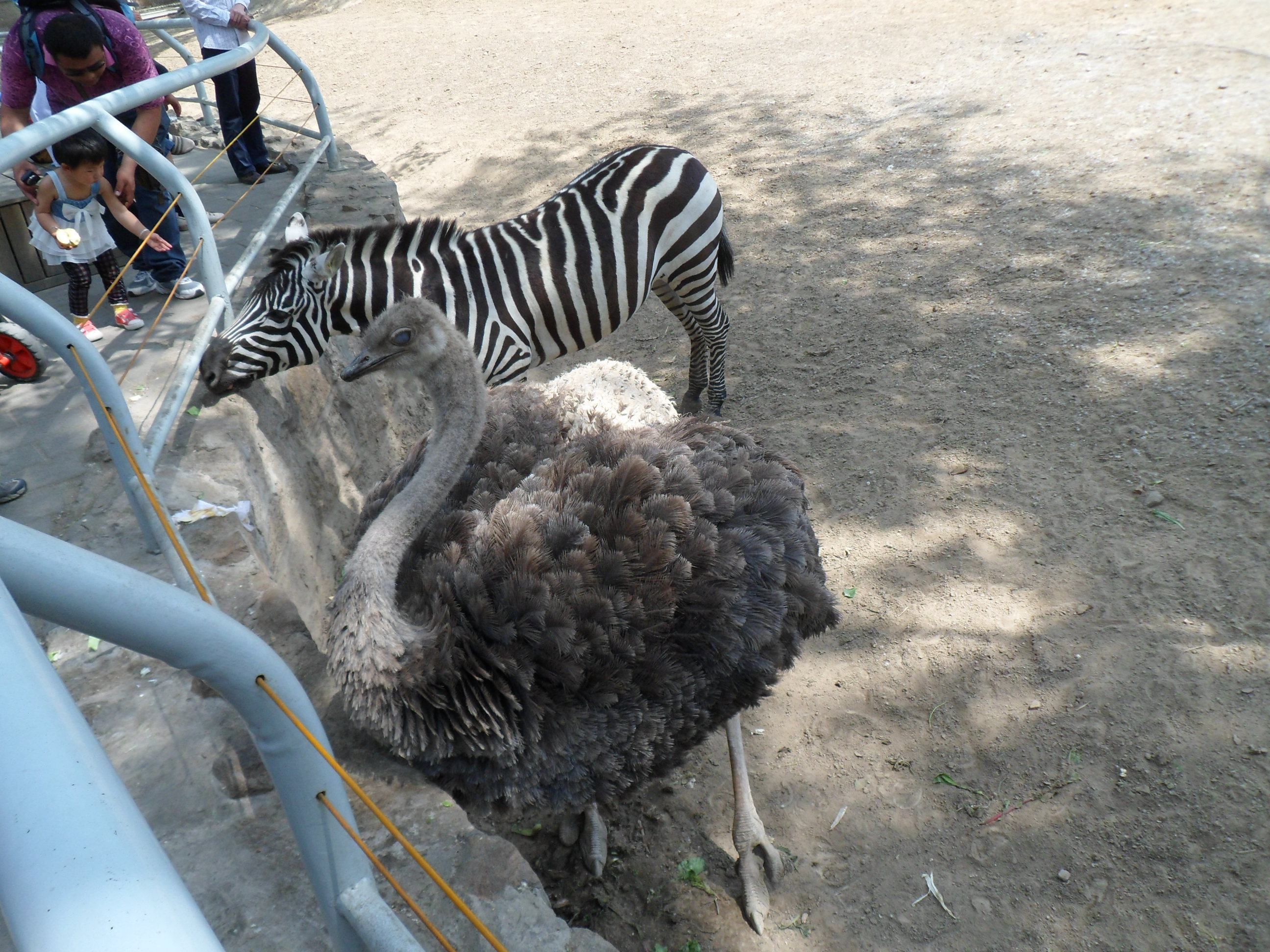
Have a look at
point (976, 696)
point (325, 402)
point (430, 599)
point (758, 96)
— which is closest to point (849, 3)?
point (758, 96)

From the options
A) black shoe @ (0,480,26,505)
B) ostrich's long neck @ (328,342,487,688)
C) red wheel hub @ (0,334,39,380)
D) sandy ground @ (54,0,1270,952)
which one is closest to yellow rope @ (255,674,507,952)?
ostrich's long neck @ (328,342,487,688)

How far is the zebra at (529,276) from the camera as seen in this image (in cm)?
388

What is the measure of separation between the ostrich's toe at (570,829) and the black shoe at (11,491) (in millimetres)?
2325

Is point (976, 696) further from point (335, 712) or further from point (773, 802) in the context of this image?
point (335, 712)

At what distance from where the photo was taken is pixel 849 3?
11461 mm

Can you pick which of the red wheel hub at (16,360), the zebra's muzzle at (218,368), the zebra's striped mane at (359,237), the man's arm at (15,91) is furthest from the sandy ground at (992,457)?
the man's arm at (15,91)

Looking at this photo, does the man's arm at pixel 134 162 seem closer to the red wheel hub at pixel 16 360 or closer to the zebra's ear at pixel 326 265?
the red wheel hub at pixel 16 360

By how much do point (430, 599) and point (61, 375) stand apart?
2742 mm

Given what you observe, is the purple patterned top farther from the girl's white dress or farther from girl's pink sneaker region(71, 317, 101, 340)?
girl's pink sneaker region(71, 317, 101, 340)

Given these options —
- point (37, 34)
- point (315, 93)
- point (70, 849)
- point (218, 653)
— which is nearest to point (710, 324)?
point (315, 93)

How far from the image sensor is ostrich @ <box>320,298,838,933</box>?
2.36 meters

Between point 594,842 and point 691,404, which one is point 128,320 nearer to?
point 691,404

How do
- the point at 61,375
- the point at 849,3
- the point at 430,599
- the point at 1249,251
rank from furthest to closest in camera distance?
1. the point at 849,3
2. the point at 1249,251
3. the point at 61,375
4. the point at 430,599

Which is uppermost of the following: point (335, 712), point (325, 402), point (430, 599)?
point (430, 599)
